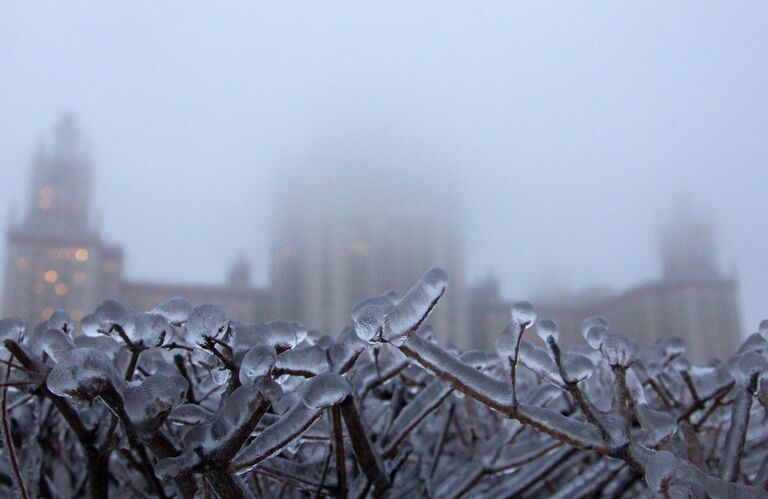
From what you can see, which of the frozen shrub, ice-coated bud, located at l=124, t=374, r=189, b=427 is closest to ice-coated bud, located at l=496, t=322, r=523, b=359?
the frozen shrub

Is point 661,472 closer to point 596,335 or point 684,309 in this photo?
point 596,335

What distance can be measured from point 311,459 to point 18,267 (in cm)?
7955

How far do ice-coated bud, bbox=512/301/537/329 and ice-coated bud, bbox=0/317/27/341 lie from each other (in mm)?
956

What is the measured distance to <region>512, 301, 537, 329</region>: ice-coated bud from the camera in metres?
1.18

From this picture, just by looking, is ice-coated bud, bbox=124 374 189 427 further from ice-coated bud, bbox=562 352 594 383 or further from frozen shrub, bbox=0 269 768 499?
ice-coated bud, bbox=562 352 594 383

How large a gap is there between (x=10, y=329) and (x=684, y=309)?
80.1 metres

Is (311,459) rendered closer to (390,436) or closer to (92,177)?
(390,436)

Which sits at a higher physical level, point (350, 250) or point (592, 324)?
point (592, 324)

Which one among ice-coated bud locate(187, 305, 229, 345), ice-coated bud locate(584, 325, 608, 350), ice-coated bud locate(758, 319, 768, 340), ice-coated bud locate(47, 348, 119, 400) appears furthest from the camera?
ice-coated bud locate(758, 319, 768, 340)

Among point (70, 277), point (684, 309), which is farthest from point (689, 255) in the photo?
point (70, 277)

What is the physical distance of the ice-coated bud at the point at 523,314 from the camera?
118 centimetres

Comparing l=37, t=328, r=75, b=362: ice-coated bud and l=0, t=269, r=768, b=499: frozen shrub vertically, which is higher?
l=37, t=328, r=75, b=362: ice-coated bud

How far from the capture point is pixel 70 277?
70688 millimetres

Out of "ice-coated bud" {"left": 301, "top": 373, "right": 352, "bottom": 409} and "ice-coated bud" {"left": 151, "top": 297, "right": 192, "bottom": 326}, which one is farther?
"ice-coated bud" {"left": 151, "top": 297, "right": 192, "bottom": 326}
